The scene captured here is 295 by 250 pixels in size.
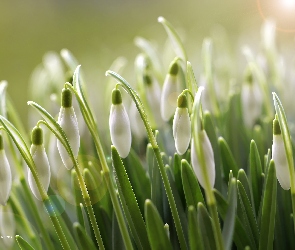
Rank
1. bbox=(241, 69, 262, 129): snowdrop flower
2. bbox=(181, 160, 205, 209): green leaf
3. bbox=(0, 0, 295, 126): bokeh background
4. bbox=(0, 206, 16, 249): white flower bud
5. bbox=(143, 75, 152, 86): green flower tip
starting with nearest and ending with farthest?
bbox=(181, 160, 205, 209): green leaf
bbox=(0, 206, 16, 249): white flower bud
bbox=(143, 75, 152, 86): green flower tip
bbox=(241, 69, 262, 129): snowdrop flower
bbox=(0, 0, 295, 126): bokeh background

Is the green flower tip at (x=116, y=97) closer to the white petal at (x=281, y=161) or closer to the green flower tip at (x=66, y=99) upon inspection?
the green flower tip at (x=66, y=99)

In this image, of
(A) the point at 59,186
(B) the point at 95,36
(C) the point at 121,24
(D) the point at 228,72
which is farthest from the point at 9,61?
(A) the point at 59,186

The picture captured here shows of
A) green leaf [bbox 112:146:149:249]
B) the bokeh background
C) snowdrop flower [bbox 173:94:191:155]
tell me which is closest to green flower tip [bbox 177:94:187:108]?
snowdrop flower [bbox 173:94:191:155]

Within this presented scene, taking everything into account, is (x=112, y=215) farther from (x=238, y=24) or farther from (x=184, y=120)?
(x=238, y=24)

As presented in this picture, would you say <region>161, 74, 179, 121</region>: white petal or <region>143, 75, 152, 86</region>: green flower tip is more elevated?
<region>143, 75, 152, 86</region>: green flower tip

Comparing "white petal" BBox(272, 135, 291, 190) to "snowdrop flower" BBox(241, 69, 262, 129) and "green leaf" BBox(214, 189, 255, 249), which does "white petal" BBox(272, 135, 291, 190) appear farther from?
"snowdrop flower" BBox(241, 69, 262, 129)

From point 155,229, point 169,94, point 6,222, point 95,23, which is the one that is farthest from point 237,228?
point 95,23

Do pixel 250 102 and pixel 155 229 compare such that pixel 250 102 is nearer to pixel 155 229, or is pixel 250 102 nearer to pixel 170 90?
pixel 170 90
